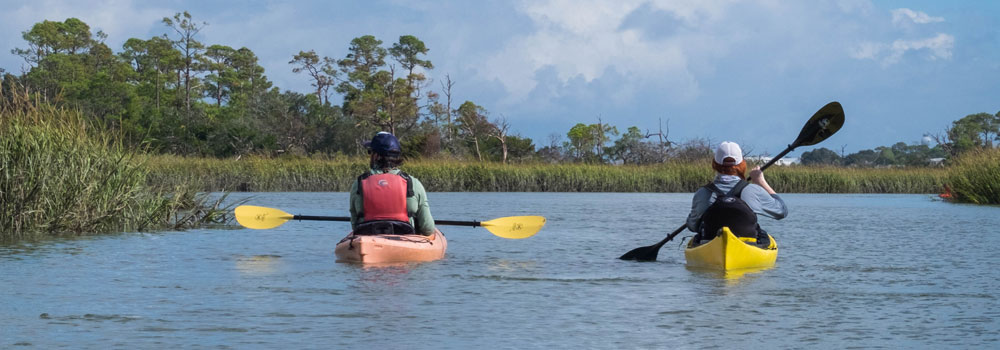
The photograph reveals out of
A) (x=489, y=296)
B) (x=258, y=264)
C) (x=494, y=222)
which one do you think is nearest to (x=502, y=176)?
(x=494, y=222)

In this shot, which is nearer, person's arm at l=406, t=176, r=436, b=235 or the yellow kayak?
the yellow kayak

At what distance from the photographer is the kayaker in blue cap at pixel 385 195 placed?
9.18 m

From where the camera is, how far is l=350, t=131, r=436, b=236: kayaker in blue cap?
9180 millimetres

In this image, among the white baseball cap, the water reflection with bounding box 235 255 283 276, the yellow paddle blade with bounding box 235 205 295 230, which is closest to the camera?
the white baseball cap

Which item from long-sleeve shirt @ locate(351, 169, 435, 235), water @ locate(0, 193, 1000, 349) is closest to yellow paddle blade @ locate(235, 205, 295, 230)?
water @ locate(0, 193, 1000, 349)

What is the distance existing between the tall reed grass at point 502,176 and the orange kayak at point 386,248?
23.1 metres

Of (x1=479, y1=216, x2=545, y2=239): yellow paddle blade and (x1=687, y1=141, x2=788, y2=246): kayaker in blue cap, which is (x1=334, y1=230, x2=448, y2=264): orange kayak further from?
(x1=687, y1=141, x2=788, y2=246): kayaker in blue cap

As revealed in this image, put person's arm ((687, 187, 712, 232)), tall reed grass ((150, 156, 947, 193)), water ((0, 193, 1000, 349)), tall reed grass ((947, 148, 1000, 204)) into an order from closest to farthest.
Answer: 1. water ((0, 193, 1000, 349))
2. person's arm ((687, 187, 712, 232))
3. tall reed grass ((947, 148, 1000, 204))
4. tall reed grass ((150, 156, 947, 193))

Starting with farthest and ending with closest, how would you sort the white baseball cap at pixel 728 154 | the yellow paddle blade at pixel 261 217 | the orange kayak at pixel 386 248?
the yellow paddle blade at pixel 261 217
the orange kayak at pixel 386 248
the white baseball cap at pixel 728 154

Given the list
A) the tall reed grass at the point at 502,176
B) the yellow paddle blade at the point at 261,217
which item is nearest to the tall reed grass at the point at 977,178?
the tall reed grass at the point at 502,176

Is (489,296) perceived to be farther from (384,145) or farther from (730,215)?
(730,215)

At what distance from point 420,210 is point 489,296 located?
1838mm

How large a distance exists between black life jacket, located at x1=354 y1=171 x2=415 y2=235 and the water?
38 centimetres

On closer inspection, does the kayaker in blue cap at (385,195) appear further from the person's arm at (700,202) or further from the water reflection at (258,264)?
the person's arm at (700,202)
